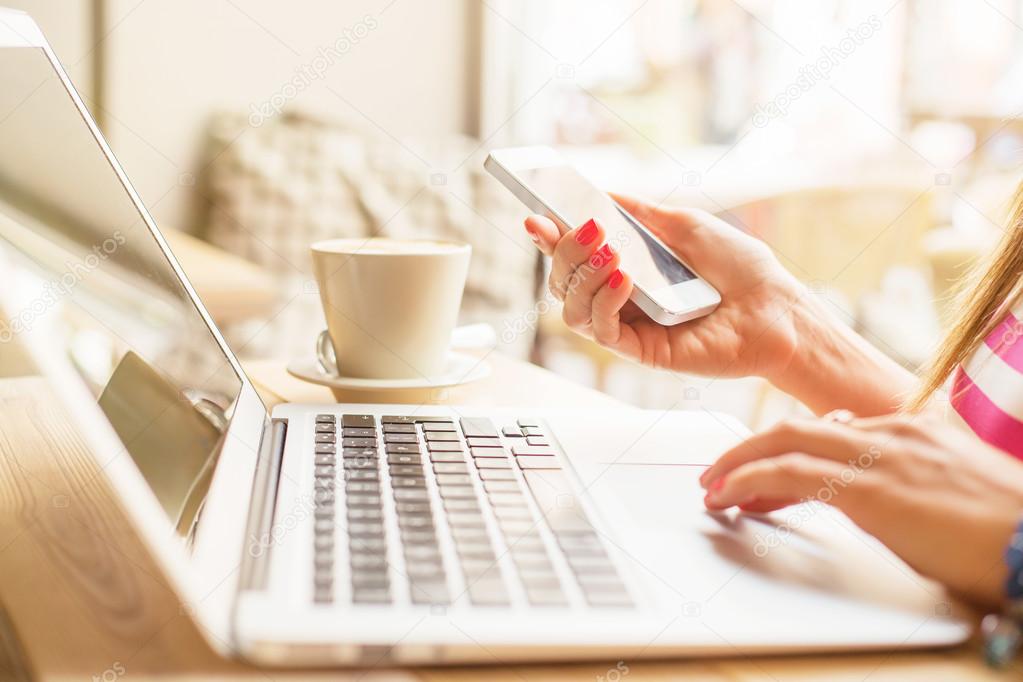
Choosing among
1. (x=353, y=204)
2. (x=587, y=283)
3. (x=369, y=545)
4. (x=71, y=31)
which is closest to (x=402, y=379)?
(x=587, y=283)

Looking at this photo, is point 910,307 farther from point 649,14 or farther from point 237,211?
point 237,211

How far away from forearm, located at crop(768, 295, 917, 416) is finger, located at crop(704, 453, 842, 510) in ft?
1.20

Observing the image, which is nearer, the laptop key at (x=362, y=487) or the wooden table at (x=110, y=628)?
the wooden table at (x=110, y=628)

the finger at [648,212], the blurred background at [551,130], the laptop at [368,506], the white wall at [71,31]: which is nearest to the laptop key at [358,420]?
the laptop at [368,506]

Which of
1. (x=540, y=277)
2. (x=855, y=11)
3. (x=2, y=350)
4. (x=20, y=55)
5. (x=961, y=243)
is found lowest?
(x=540, y=277)

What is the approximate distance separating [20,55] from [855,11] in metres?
2.85

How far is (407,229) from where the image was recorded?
7.41ft

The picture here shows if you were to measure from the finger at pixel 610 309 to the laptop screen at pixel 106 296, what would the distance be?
291mm

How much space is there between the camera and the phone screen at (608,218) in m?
0.83

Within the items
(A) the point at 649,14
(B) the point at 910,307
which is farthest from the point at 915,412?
(A) the point at 649,14

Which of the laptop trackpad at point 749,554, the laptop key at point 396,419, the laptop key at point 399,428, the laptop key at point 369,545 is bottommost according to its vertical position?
the laptop key at point 396,419

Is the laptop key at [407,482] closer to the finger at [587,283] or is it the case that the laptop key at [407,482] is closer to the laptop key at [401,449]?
the laptop key at [401,449]

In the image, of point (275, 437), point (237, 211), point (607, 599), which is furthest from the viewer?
point (237, 211)

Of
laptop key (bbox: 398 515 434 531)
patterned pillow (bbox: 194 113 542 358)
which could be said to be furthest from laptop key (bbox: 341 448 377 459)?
patterned pillow (bbox: 194 113 542 358)
